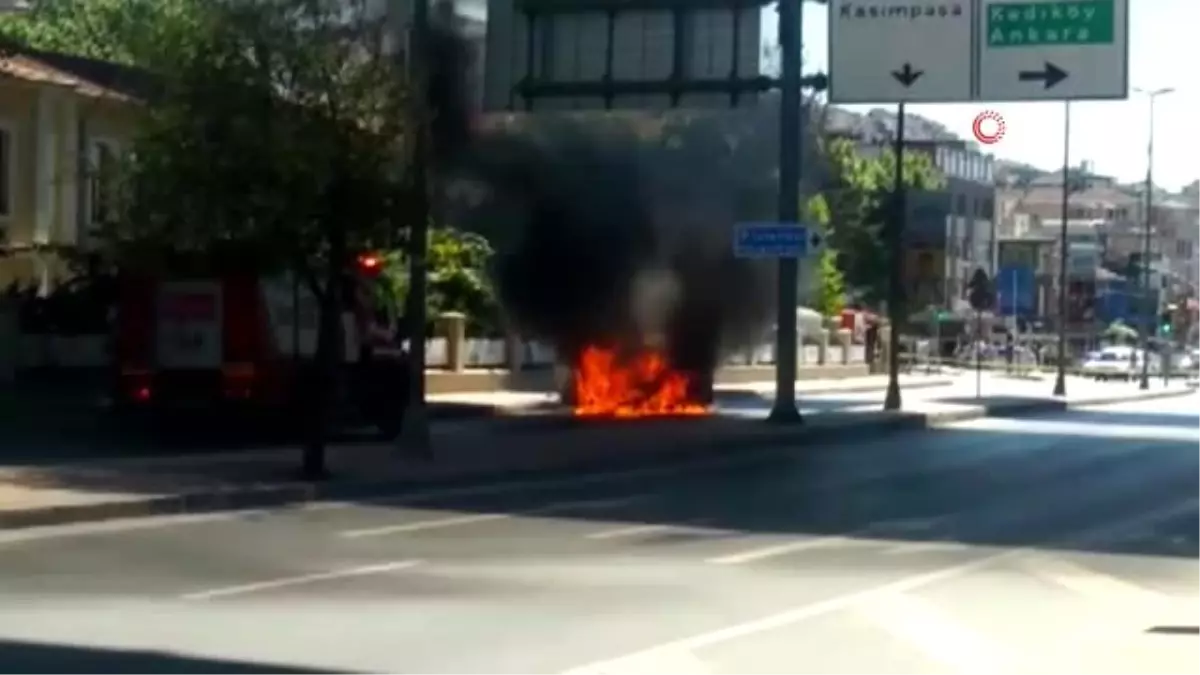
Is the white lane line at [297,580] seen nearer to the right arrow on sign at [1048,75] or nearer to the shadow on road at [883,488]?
the shadow on road at [883,488]

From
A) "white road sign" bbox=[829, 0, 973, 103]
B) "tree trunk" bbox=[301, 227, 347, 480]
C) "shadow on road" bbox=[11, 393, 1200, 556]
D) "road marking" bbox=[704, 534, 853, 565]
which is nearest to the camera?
"road marking" bbox=[704, 534, 853, 565]

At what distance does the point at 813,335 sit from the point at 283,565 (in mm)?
53665

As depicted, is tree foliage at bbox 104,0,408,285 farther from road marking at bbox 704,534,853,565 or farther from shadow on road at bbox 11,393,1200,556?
road marking at bbox 704,534,853,565

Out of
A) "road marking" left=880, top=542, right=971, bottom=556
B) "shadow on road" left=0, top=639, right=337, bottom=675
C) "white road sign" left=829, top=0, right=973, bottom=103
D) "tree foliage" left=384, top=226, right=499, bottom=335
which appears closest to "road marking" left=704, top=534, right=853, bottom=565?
"road marking" left=880, top=542, right=971, bottom=556

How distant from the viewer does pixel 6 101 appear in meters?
46.9

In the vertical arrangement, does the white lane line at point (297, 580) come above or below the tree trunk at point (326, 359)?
below

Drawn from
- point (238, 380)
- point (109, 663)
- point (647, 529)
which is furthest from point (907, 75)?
point (109, 663)

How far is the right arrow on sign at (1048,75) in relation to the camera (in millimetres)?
34875

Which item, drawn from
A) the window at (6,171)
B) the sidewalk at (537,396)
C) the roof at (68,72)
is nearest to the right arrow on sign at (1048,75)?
the sidewalk at (537,396)

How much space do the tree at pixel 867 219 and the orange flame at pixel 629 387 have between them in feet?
161

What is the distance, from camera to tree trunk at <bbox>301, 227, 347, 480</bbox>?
24.9 metres

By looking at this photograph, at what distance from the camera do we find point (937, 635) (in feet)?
46.0

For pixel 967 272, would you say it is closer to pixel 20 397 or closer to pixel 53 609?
pixel 20 397

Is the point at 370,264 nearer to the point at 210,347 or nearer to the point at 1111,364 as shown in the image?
the point at 210,347
